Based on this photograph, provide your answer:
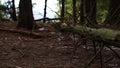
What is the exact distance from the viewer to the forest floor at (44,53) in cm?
794

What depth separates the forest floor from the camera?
7.94 m

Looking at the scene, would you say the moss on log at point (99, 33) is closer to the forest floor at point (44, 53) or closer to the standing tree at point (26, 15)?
the forest floor at point (44, 53)

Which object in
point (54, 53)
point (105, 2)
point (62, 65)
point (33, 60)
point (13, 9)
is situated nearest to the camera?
point (62, 65)

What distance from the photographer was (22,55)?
8.95m

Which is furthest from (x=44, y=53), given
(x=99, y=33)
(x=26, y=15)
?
(x=26, y=15)

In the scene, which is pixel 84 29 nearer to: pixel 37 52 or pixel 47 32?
pixel 37 52

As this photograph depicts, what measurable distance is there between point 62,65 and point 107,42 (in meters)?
2.54

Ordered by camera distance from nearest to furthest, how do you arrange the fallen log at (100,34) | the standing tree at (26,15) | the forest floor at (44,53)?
the fallen log at (100,34)
the forest floor at (44,53)
the standing tree at (26,15)

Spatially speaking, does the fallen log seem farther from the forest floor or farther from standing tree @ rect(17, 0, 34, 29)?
standing tree @ rect(17, 0, 34, 29)

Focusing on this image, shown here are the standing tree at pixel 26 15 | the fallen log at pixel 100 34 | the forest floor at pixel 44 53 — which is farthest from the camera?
the standing tree at pixel 26 15

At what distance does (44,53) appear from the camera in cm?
930

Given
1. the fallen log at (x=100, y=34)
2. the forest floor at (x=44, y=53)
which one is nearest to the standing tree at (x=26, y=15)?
the forest floor at (x=44, y=53)

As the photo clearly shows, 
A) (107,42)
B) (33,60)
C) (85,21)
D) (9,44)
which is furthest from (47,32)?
(107,42)

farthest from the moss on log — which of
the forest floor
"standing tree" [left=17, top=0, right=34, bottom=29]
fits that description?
"standing tree" [left=17, top=0, right=34, bottom=29]
